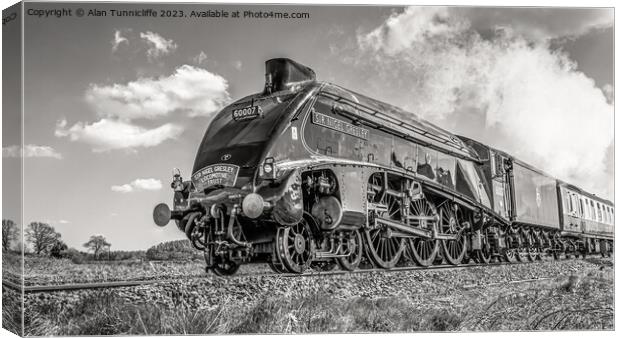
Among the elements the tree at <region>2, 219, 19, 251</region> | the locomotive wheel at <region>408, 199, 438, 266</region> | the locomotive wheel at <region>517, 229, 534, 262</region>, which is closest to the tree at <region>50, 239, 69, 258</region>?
the tree at <region>2, 219, 19, 251</region>

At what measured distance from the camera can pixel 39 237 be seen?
25.4ft

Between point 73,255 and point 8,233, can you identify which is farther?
point 8,233

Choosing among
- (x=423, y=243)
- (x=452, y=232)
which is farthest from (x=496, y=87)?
(x=452, y=232)

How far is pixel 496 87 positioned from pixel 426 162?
2.48 meters

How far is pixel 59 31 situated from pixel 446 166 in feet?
25.5

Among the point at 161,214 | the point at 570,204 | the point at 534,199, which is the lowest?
the point at 161,214

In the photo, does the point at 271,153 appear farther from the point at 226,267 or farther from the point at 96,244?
the point at 96,244

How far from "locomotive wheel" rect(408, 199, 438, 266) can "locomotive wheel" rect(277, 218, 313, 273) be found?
115 inches

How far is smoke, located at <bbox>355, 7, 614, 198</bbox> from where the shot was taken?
946 centimetres

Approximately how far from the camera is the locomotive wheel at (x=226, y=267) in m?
9.05

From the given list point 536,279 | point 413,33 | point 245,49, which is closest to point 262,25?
point 245,49

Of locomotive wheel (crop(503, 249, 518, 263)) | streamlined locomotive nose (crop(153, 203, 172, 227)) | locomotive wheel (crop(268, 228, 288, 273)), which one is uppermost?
streamlined locomotive nose (crop(153, 203, 172, 227))

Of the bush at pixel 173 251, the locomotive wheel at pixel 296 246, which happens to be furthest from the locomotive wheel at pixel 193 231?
the locomotive wheel at pixel 296 246

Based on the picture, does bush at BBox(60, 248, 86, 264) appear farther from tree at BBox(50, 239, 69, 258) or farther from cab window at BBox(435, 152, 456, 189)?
cab window at BBox(435, 152, 456, 189)
